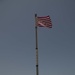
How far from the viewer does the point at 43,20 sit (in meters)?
23.3

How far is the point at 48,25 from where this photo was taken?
23.4m

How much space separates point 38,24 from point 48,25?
52.5 inches

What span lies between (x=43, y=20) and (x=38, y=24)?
0.97m

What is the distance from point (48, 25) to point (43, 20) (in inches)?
30.7

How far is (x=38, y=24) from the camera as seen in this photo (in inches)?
891
